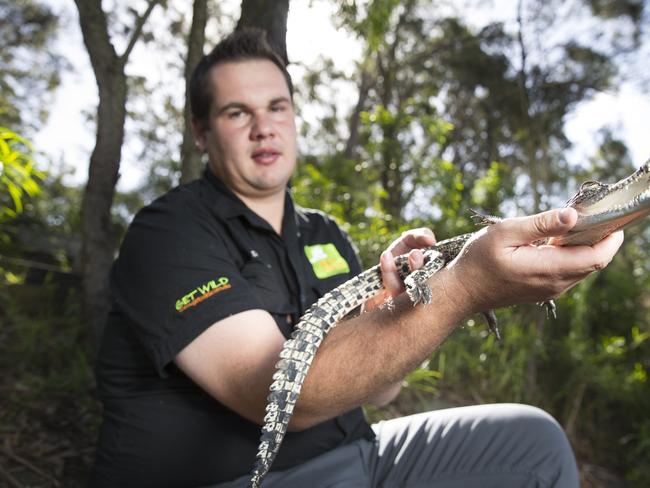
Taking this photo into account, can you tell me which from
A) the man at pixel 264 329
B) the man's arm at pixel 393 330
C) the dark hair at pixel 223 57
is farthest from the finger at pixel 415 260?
the dark hair at pixel 223 57

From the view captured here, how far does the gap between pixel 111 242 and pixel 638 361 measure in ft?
18.6

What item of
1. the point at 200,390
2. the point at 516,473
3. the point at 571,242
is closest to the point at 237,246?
the point at 200,390

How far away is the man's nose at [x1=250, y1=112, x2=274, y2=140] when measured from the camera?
2.80m

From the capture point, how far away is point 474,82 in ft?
47.5

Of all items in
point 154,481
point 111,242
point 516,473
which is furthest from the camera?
point 111,242

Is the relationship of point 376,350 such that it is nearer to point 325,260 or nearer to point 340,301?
point 340,301

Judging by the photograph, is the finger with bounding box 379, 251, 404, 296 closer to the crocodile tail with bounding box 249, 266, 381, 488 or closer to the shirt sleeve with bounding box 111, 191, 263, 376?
the crocodile tail with bounding box 249, 266, 381, 488

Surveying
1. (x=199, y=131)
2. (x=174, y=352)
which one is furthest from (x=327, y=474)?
(x=199, y=131)

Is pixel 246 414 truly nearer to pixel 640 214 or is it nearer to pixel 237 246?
pixel 237 246

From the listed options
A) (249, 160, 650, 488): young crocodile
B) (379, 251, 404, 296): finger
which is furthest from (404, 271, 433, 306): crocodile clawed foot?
(379, 251, 404, 296): finger

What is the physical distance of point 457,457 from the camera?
246 cm

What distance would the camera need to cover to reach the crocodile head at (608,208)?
147 cm

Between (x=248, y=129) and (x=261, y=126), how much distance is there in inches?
3.0

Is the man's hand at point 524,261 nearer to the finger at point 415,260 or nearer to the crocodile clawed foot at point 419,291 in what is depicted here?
the crocodile clawed foot at point 419,291
